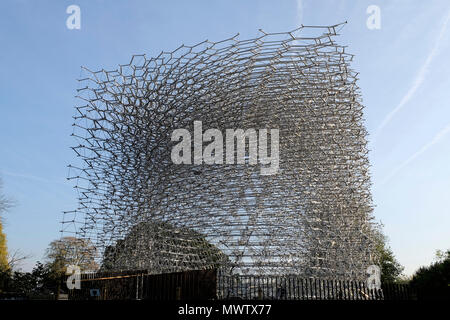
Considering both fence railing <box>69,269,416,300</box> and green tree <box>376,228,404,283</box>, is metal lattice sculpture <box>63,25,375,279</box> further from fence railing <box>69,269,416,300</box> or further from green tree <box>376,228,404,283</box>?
green tree <box>376,228,404,283</box>

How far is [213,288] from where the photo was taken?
1123 centimetres

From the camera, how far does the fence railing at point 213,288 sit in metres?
11.8

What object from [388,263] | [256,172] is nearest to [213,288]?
[256,172]

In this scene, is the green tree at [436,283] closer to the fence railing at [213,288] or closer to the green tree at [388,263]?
the fence railing at [213,288]

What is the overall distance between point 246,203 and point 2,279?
1762 centimetres

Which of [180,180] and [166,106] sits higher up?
[166,106]

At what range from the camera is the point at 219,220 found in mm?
17234

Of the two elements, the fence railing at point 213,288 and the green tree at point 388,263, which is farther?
the green tree at point 388,263

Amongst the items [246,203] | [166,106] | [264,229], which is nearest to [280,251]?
[264,229]

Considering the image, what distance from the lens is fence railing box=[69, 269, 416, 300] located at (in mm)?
11844

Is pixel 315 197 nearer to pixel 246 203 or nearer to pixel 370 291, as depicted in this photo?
pixel 246 203

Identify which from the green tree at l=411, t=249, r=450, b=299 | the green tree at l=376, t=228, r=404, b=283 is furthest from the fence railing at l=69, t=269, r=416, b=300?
the green tree at l=376, t=228, r=404, b=283

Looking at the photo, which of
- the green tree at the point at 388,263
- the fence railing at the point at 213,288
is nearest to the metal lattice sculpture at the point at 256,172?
the fence railing at the point at 213,288
